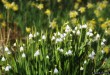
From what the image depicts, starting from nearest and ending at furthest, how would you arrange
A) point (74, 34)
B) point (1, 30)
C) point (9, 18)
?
point (74, 34), point (1, 30), point (9, 18)

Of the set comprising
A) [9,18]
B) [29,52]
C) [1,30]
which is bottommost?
[29,52]

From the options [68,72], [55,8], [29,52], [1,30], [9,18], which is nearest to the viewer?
[68,72]

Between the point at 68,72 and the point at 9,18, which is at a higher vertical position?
the point at 9,18

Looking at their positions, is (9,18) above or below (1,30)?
above

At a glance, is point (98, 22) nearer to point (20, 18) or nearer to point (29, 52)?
point (20, 18)

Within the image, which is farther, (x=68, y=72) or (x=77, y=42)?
(x=77, y=42)

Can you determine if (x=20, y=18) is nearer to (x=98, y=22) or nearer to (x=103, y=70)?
(x=98, y=22)

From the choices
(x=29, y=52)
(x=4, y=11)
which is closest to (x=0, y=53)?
(x=29, y=52)

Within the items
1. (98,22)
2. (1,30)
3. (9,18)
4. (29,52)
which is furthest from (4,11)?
(29,52)

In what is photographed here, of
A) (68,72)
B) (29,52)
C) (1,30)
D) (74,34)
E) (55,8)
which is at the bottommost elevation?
(68,72)
